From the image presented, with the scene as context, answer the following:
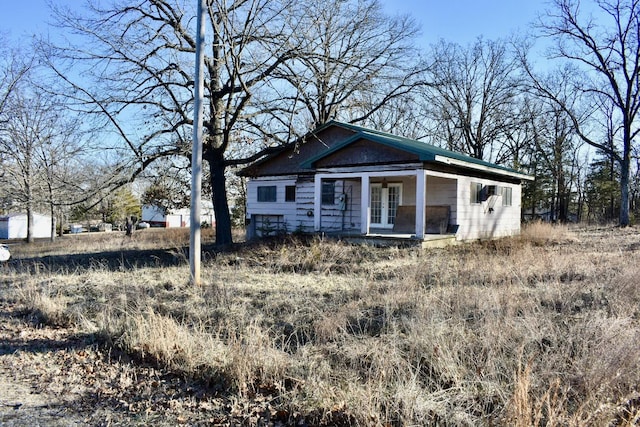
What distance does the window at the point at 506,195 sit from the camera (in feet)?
60.1

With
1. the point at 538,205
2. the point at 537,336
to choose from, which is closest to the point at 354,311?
the point at 537,336

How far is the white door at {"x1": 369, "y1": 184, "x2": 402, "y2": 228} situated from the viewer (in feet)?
56.2

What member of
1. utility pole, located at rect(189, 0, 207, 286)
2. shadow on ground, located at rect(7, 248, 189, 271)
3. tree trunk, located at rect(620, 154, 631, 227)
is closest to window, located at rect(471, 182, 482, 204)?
shadow on ground, located at rect(7, 248, 189, 271)

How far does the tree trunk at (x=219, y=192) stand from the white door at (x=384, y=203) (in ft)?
19.8

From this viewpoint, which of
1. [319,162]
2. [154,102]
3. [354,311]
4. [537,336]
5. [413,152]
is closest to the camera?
[537,336]

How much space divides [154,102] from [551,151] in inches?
1368

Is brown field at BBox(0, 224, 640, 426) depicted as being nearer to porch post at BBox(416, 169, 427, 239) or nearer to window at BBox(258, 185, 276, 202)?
porch post at BBox(416, 169, 427, 239)

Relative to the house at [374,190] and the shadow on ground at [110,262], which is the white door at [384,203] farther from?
the shadow on ground at [110,262]

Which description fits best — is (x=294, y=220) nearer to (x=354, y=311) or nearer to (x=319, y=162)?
(x=319, y=162)

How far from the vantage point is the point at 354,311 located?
223 inches

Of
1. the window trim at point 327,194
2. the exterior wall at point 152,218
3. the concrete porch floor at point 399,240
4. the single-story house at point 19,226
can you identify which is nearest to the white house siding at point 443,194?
the concrete porch floor at point 399,240

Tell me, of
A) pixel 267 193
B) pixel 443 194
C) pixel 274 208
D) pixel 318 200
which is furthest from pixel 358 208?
pixel 267 193

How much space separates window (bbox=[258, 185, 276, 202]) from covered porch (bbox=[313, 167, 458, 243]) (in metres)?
2.47

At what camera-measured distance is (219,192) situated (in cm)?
1577
